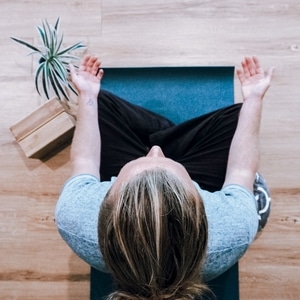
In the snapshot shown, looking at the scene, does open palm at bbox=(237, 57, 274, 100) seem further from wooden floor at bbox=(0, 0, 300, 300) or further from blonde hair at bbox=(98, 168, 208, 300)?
blonde hair at bbox=(98, 168, 208, 300)

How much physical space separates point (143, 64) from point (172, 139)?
305 millimetres

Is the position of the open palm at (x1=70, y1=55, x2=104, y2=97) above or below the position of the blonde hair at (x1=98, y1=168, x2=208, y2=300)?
above

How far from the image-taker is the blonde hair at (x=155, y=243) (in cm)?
67

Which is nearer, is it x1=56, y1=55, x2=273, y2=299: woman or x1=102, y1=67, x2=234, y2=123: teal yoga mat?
x1=56, y1=55, x2=273, y2=299: woman

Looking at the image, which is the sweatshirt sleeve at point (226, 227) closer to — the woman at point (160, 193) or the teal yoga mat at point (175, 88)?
the woman at point (160, 193)

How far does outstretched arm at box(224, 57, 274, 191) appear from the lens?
0.97 meters

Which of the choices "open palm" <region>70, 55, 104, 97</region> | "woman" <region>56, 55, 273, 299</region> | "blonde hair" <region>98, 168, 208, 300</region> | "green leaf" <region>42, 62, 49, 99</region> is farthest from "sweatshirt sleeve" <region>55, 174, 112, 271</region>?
"green leaf" <region>42, 62, 49, 99</region>

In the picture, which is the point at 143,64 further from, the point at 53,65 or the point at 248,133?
the point at 248,133

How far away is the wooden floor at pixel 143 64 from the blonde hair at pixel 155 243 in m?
0.60

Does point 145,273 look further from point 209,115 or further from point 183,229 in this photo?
point 209,115

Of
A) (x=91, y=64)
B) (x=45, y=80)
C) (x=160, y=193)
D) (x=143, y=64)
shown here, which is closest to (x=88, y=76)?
(x=91, y=64)

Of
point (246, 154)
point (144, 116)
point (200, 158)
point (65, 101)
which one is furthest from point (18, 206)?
point (246, 154)

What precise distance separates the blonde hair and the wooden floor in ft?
1.96

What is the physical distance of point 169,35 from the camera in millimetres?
1336
